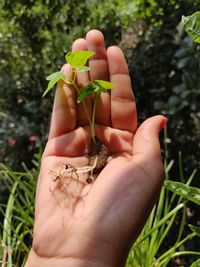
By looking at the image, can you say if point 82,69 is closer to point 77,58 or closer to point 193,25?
point 77,58

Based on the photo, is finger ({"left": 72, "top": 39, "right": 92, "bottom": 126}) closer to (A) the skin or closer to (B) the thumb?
(A) the skin

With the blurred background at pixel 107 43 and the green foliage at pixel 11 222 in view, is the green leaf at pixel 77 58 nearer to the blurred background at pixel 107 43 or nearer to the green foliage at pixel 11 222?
the green foliage at pixel 11 222

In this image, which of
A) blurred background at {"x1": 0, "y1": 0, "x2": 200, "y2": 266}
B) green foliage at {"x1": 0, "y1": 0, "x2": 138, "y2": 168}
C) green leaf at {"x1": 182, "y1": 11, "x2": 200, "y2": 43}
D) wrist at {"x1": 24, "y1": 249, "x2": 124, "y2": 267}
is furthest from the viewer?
green foliage at {"x1": 0, "y1": 0, "x2": 138, "y2": 168}

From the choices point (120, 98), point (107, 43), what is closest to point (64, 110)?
point (120, 98)

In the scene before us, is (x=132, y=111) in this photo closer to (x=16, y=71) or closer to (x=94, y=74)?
(x=94, y=74)

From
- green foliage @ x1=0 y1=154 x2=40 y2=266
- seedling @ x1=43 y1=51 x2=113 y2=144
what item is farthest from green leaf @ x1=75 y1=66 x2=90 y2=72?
green foliage @ x1=0 y1=154 x2=40 y2=266

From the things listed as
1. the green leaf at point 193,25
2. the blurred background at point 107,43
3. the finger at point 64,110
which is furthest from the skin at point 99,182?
the blurred background at point 107,43

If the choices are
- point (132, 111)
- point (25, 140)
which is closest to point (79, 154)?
point (132, 111)

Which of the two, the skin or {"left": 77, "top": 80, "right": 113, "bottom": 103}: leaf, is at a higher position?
{"left": 77, "top": 80, "right": 113, "bottom": 103}: leaf
